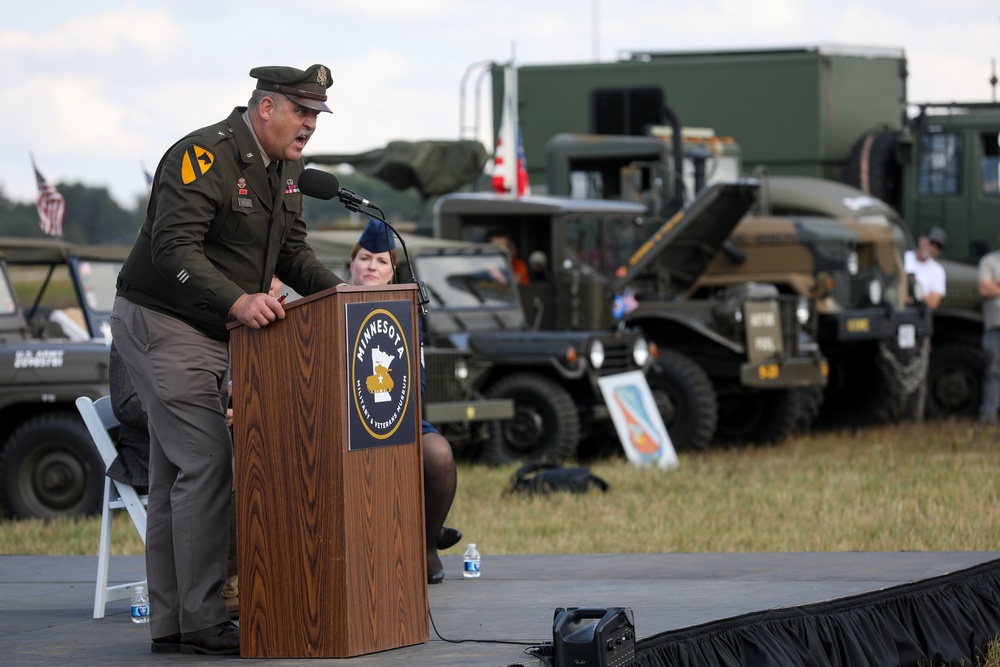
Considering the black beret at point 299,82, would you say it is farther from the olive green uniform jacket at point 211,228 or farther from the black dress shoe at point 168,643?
the black dress shoe at point 168,643

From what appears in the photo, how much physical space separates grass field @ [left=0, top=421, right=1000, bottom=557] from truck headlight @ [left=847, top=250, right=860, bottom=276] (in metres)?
2.70

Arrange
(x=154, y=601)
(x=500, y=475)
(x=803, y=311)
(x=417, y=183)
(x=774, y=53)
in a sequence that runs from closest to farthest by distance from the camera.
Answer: (x=154, y=601) < (x=500, y=475) < (x=803, y=311) < (x=417, y=183) < (x=774, y=53)

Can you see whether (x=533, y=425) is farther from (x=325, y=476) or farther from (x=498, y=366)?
(x=325, y=476)

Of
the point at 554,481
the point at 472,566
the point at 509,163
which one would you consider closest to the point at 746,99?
the point at 509,163

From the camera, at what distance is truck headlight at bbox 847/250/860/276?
578 inches

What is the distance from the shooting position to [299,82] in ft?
14.0

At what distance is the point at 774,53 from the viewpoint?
1838 centimetres

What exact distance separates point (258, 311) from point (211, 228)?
0.38 m

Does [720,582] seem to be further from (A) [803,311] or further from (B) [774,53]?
(B) [774,53]

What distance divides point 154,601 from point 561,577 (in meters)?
1.80

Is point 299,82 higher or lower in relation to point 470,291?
higher

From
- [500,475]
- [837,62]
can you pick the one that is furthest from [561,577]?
[837,62]

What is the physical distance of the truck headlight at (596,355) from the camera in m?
12.1

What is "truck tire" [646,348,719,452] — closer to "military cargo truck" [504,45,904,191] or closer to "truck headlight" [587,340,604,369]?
"truck headlight" [587,340,604,369]
